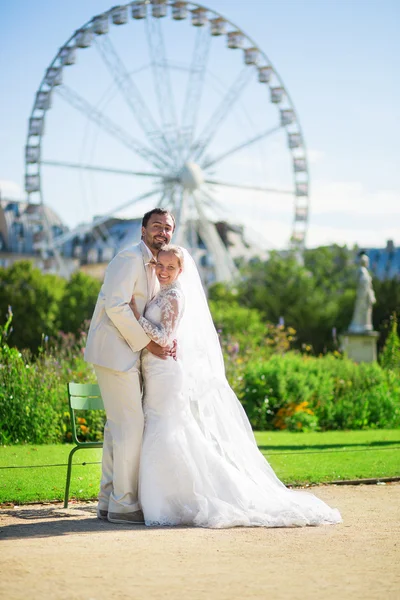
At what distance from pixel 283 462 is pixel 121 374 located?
409cm

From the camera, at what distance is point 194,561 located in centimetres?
499

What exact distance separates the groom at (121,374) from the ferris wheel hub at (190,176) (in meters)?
27.0

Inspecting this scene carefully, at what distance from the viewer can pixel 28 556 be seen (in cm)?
504

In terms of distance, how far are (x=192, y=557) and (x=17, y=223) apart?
7780cm

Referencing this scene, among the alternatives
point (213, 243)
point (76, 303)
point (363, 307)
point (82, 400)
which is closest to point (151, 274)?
point (82, 400)

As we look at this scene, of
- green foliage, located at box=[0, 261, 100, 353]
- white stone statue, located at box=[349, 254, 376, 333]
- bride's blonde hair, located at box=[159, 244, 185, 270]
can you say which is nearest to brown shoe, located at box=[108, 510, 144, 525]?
bride's blonde hair, located at box=[159, 244, 185, 270]

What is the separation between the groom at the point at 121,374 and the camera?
6523 millimetres

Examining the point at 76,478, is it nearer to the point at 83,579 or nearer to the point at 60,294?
the point at 83,579

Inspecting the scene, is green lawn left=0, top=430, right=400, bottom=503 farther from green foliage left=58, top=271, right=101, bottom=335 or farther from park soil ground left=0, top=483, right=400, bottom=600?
green foliage left=58, top=271, right=101, bottom=335

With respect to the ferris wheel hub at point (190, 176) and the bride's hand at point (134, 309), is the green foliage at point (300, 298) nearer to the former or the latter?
the ferris wheel hub at point (190, 176)

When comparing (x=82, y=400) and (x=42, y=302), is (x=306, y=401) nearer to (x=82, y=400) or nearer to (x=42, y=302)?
(x=82, y=400)

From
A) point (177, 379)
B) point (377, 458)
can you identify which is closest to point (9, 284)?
point (377, 458)

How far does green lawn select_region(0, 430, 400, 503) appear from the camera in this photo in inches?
324

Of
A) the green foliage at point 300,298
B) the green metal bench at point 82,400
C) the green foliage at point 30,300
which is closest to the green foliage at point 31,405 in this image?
the green metal bench at point 82,400
